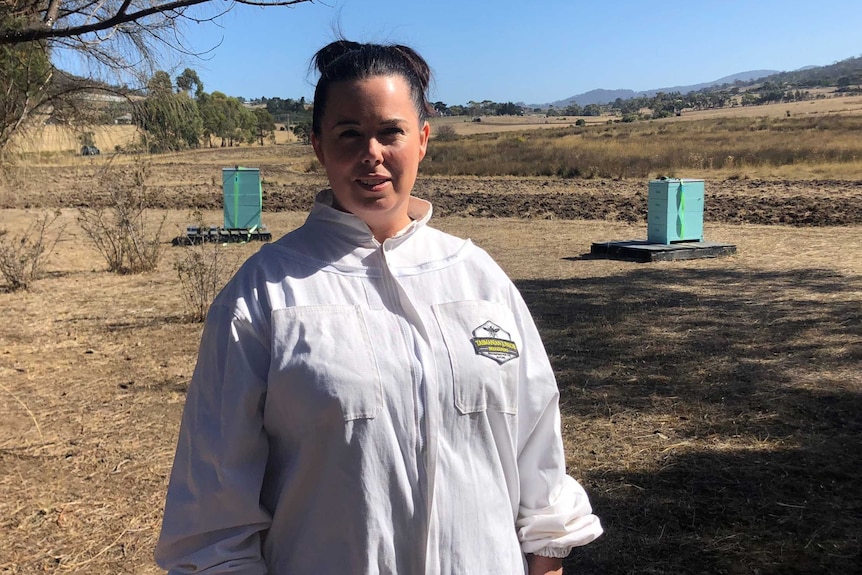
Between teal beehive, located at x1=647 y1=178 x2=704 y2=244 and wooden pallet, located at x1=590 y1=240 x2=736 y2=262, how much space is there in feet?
0.45

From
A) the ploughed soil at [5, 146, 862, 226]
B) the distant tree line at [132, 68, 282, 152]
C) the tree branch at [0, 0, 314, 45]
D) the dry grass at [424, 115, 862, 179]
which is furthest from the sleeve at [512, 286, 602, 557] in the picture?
the dry grass at [424, 115, 862, 179]

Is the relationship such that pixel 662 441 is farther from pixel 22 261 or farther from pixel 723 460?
pixel 22 261

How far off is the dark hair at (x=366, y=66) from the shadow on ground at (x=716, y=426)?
2.46 metres

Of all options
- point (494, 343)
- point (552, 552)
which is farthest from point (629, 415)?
point (494, 343)

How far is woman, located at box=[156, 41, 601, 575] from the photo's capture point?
130 cm

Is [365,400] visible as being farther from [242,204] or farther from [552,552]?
[242,204]

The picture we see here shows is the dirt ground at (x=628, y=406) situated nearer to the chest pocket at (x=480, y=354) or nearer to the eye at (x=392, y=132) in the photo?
the chest pocket at (x=480, y=354)

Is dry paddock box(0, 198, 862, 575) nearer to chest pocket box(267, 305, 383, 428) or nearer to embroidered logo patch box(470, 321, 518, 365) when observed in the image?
embroidered logo patch box(470, 321, 518, 365)

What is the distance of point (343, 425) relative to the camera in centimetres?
129

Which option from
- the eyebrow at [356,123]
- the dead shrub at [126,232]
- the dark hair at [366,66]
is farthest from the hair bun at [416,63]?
the dead shrub at [126,232]

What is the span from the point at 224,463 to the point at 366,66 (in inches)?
28.9

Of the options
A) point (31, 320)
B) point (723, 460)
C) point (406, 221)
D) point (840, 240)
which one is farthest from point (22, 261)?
point (840, 240)

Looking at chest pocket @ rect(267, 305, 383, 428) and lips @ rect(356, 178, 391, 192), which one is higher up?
lips @ rect(356, 178, 391, 192)

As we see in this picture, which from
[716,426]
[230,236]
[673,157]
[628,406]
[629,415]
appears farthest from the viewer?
[673,157]
